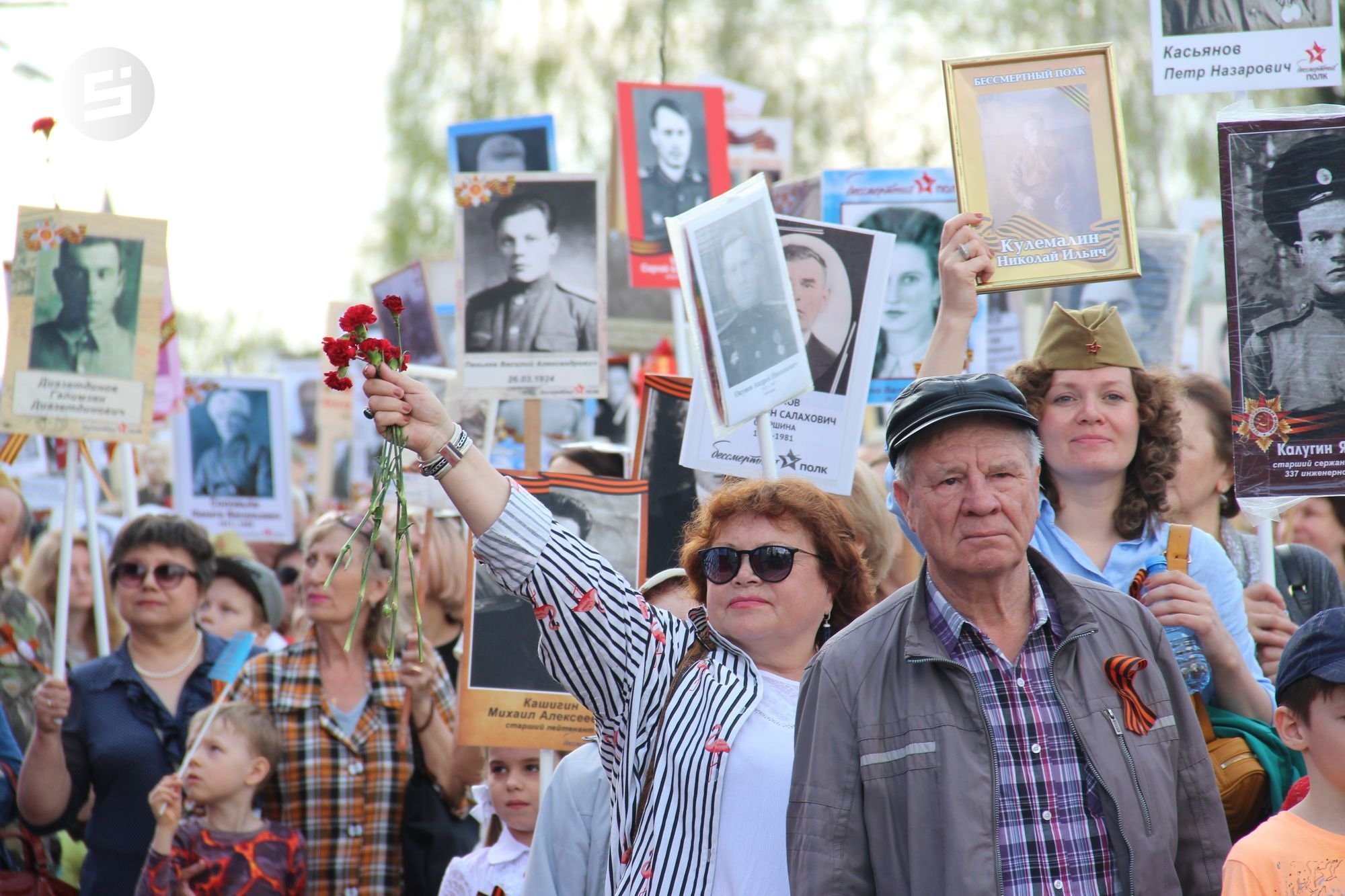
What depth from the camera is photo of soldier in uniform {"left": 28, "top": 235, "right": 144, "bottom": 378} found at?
5.09 meters

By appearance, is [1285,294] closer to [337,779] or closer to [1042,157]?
[1042,157]

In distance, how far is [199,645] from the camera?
489 cm

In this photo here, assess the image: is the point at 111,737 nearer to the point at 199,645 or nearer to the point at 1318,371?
the point at 199,645

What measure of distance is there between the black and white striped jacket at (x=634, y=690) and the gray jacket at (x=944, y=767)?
0.89ft

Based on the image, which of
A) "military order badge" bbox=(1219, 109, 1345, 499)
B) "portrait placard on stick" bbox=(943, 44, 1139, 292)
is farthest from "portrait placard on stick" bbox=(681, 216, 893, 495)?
"military order badge" bbox=(1219, 109, 1345, 499)

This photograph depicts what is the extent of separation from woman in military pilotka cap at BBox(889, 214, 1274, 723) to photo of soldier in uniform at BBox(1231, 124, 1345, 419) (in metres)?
0.24

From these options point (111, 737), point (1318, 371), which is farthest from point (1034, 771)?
point (111, 737)

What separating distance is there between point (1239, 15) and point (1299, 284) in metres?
0.88

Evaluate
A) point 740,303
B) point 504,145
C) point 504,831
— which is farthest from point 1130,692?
point 504,145

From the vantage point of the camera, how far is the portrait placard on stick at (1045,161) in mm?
3539

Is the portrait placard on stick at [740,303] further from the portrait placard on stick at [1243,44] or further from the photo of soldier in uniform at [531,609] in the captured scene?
the portrait placard on stick at [1243,44]

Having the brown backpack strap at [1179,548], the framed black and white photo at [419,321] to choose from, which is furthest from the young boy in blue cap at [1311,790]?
the framed black and white photo at [419,321]

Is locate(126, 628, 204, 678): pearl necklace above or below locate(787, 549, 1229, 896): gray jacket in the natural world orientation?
above

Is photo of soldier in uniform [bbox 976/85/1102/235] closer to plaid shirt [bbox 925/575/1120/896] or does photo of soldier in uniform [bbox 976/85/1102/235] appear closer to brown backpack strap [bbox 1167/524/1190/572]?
brown backpack strap [bbox 1167/524/1190/572]
